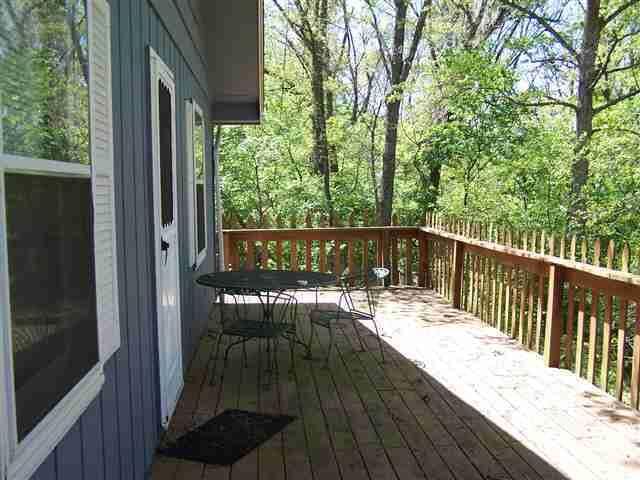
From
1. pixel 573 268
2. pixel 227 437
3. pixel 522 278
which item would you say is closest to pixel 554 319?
pixel 573 268

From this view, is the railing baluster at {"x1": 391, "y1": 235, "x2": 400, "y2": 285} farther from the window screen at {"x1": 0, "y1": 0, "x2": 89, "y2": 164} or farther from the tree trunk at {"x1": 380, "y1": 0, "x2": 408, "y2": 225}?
the window screen at {"x1": 0, "y1": 0, "x2": 89, "y2": 164}

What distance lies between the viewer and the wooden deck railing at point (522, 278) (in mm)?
3918

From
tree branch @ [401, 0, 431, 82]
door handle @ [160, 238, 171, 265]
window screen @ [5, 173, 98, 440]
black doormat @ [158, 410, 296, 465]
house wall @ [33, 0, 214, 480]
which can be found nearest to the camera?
window screen @ [5, 173, 98, 440]

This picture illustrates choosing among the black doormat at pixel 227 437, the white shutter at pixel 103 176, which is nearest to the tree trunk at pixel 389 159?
the black doormat at pixel 227 437

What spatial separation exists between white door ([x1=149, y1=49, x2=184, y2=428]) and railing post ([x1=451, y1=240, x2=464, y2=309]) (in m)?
3.65

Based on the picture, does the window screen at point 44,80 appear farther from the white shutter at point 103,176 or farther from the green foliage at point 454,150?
the green foliage at point 454,150

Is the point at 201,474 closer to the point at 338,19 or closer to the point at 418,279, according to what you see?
the point at 418,279

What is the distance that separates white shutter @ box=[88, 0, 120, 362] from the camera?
183 cm

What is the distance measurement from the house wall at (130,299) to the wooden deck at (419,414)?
43 cm

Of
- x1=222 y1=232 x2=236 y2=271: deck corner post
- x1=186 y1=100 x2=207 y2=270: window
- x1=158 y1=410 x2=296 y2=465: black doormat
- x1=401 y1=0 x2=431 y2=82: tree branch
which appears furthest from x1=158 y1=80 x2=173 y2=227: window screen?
x1=401 y1=0 x2=431 y2=82: tree branch

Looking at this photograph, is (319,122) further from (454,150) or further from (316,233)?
(316,233)

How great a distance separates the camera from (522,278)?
570 cm

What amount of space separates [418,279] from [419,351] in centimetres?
323

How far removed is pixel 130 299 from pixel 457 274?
4937mm
